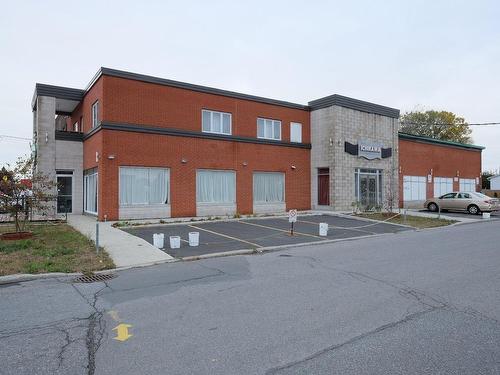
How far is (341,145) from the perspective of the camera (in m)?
25.4

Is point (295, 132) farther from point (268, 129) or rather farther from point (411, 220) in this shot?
point (411, 220)

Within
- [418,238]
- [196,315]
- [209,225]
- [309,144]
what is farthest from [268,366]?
[309,144]

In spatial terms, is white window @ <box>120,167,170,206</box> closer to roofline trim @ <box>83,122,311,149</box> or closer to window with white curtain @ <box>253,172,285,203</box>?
roofline trim @ <box>83,122,311,149</box>

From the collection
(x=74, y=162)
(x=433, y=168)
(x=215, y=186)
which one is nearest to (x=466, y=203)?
(x=433, y=168)

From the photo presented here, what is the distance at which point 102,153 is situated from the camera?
18.7 m

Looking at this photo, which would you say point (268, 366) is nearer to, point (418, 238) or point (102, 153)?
point (418, 238)

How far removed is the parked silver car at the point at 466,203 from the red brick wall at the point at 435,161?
3.11m

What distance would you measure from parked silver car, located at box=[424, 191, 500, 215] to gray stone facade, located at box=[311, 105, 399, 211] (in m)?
3.44

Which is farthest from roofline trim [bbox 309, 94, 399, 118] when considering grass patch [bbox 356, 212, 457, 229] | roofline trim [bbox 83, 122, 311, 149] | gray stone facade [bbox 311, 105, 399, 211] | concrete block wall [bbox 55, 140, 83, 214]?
concrete block wall [bbox 55, 140, 83, 214]

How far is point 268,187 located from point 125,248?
1368 cm

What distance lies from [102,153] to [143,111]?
9.69 ft

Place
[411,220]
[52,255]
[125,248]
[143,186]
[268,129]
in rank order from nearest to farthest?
[52,255]
[125,248]
[143,186]
[411,220]
[268,129]

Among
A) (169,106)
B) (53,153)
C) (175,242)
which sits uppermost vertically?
(169,106)

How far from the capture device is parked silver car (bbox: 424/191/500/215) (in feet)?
85.6
